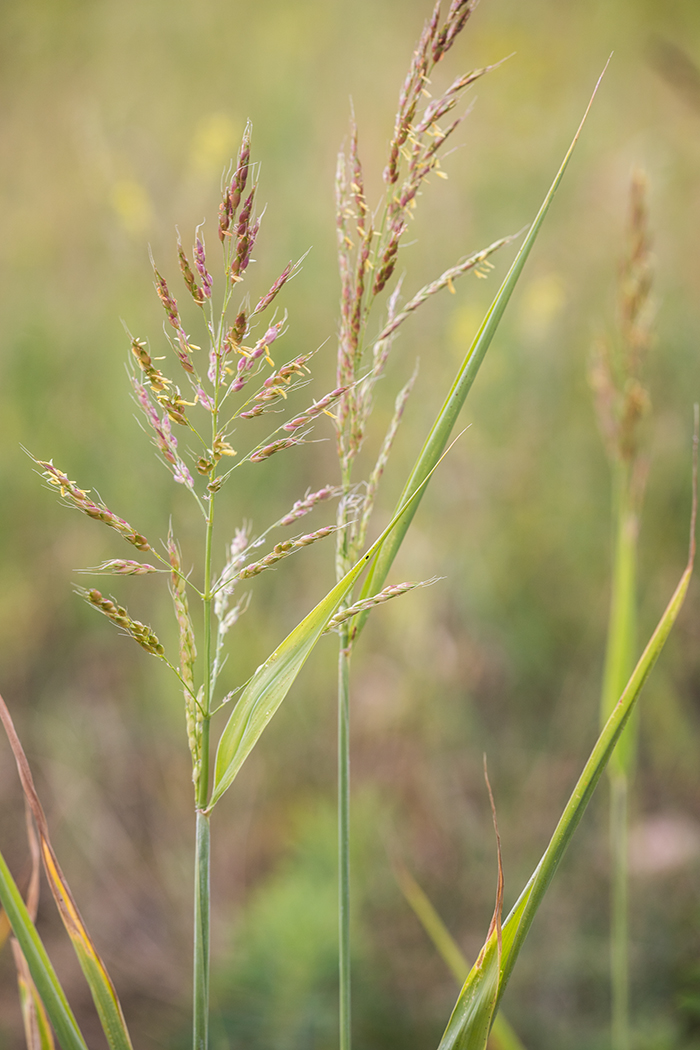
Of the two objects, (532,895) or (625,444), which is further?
(625,444)

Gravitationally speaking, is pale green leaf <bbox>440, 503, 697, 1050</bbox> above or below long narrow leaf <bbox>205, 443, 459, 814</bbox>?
below

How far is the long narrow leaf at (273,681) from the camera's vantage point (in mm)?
611

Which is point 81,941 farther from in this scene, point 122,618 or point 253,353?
point 253,353

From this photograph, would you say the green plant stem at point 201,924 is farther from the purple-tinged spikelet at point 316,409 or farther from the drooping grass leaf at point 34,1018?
the purple-tinged spikelet at point 316,409

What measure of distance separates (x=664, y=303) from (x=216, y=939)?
9.26ft

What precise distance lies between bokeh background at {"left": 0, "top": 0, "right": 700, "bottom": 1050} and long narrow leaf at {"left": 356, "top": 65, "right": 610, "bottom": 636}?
0.71m

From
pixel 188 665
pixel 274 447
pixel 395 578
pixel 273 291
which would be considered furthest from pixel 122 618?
pixel 395 578

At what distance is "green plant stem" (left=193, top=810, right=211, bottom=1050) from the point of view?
1.91 ft

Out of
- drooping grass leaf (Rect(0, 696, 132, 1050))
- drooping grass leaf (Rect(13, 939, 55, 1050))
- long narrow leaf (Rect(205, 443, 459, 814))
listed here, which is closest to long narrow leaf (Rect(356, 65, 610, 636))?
long narrow leaf (Rect(205, 443, 459, 814))

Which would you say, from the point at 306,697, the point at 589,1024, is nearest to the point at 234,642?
the point at 306,697

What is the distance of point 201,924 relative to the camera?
0.59 m

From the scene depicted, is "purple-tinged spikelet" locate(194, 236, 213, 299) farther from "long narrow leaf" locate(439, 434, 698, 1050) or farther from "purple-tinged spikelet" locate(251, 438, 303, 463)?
"long narrow leaf" locate(439, 434, 698, 1050)

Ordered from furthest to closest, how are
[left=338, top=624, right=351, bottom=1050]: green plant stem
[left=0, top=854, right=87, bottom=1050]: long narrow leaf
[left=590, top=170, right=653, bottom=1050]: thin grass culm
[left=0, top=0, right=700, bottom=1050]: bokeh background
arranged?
1. [left=0, top=0, right=700, bottom=1050]: bokeh background
2. [left=590, top=170, right=653, bottom=1050]: thin grass culm
3. [left=338, top=624, right=351, bottom=1050]: green plant stem
4. [left=0, top=854, right=87, bottom=1050]: long narrow leaf

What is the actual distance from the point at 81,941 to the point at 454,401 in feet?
1.95
